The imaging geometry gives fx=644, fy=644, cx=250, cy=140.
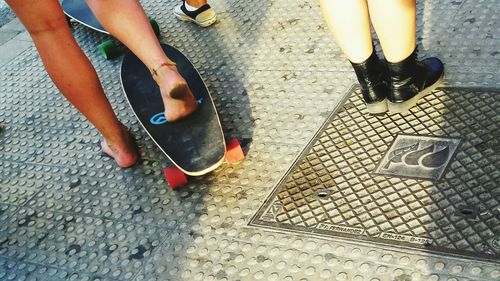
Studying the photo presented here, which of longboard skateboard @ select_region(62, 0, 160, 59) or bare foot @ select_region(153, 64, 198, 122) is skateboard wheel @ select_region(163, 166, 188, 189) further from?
longboard skateboard @ select_region(62, 0, 160, 59)

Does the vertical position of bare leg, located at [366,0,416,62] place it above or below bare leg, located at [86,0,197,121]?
below

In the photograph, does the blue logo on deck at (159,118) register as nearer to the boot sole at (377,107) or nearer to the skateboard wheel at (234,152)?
the skateboard wheel at (234,152)

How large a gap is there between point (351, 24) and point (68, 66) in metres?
1.01

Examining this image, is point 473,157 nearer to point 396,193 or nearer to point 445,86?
point 396,193

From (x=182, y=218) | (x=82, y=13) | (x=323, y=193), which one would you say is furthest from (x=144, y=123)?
(x=82, y=13)

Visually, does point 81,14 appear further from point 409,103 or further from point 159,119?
point 409,103

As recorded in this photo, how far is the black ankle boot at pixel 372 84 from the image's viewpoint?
2.35 m

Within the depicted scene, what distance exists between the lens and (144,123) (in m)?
2.53

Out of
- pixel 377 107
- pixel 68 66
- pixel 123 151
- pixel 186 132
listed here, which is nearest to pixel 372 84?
pixel 377 107

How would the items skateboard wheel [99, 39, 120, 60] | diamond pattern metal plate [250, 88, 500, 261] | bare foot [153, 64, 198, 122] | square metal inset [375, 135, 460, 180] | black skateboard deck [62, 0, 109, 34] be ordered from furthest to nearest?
black skateboard deck [62, 0, 109, 34] < skateboard wheel [99, 39, 120, 60] < bare foot [153, 64, 198, 122] < square metal inset [375, 135, 460, 180] < diamond pattern metal plate [250, 88, 500, 261]

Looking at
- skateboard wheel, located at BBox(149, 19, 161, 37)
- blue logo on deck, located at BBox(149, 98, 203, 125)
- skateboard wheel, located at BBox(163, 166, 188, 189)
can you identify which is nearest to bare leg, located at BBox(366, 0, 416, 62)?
blue logo on deck, located at BBox(149, 98, 203, 125)

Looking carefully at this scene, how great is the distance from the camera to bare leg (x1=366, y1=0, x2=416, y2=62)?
2178 millimetres

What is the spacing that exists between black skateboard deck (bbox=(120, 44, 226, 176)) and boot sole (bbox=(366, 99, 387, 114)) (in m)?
0.56

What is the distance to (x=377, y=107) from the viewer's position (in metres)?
2.39
